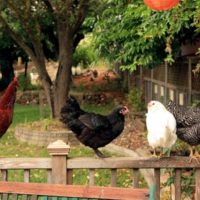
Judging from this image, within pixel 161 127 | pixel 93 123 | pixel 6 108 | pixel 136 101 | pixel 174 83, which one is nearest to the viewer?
pixel 161 127

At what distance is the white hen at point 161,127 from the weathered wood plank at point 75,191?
69 cm

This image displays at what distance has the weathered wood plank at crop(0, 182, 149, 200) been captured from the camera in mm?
3912

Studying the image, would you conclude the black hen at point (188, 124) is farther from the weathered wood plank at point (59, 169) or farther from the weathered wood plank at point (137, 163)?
the weathered wood plank at point (59, 169)

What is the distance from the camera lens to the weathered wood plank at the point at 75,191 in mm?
3912

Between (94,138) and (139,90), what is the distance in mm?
12745

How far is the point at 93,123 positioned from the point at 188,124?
0.99 metres

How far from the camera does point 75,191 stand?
408 cm

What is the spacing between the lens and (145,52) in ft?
26.7

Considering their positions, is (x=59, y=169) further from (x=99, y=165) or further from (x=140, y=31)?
(x=140, y=31)

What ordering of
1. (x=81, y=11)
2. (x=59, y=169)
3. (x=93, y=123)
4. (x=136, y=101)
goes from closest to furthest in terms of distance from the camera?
1. (x=59, y=169)
2. (x=93, y=123)
3. (x=81, y=11)
4. (x=136, y=101)

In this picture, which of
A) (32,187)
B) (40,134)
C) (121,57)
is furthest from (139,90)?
(32,187)

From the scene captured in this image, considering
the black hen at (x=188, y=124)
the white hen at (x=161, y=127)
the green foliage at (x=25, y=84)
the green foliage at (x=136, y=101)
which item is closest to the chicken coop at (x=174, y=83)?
the green foliage at (x=136, y=101)

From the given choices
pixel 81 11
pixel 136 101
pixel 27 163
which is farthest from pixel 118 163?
pixel 136 101

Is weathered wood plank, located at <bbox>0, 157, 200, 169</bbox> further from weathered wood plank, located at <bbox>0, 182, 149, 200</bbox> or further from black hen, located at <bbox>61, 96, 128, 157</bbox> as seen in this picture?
black hen, located at <bbox>61, 96, 128, 157</bbox>
